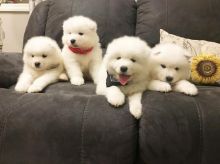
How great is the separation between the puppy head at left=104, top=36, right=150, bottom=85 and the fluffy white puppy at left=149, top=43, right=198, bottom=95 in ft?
0.28

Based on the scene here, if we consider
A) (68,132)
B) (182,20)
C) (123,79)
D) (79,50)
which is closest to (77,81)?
(79,50)

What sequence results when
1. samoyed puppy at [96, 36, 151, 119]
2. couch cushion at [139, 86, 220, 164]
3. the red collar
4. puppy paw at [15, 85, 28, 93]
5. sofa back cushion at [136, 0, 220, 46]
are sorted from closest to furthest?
couch cushion at [139, 86, 220, 164] → samoyed puppy at [96, 36, 151, 119] → puppy paw at [15, 85, 28, 93] → the red collar → sofa back cushion at [136, 0, 220, 46]

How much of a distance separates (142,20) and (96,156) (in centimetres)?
125

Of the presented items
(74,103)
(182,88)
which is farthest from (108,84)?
(182,88)

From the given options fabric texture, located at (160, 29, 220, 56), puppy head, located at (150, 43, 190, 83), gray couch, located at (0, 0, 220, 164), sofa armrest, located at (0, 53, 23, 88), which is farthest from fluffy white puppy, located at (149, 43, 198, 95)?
sofa armrest, located at (0, 53, 23, 88)

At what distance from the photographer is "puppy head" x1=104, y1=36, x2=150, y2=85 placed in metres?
1.44

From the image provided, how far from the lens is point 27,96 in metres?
1.47

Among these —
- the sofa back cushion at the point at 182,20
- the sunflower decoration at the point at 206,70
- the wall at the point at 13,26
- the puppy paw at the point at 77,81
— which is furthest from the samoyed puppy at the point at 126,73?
the wall at the point at 13,26

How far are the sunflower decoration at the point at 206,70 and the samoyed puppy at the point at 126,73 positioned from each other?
0.35 m

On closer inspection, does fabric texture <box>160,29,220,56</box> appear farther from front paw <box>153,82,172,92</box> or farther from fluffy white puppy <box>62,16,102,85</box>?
front paw <box>153,82,172,92</box>

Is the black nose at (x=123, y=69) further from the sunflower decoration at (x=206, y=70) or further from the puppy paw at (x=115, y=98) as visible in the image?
the sunflower decoration at (x=206, y=70)

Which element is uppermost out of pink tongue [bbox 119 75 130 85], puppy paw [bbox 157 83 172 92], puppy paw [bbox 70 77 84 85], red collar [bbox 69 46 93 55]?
red collar [bbox 69 46 93 55]

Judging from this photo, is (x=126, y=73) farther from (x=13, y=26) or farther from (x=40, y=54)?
(x=13, y=26)

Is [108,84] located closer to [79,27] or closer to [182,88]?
[182,88]
